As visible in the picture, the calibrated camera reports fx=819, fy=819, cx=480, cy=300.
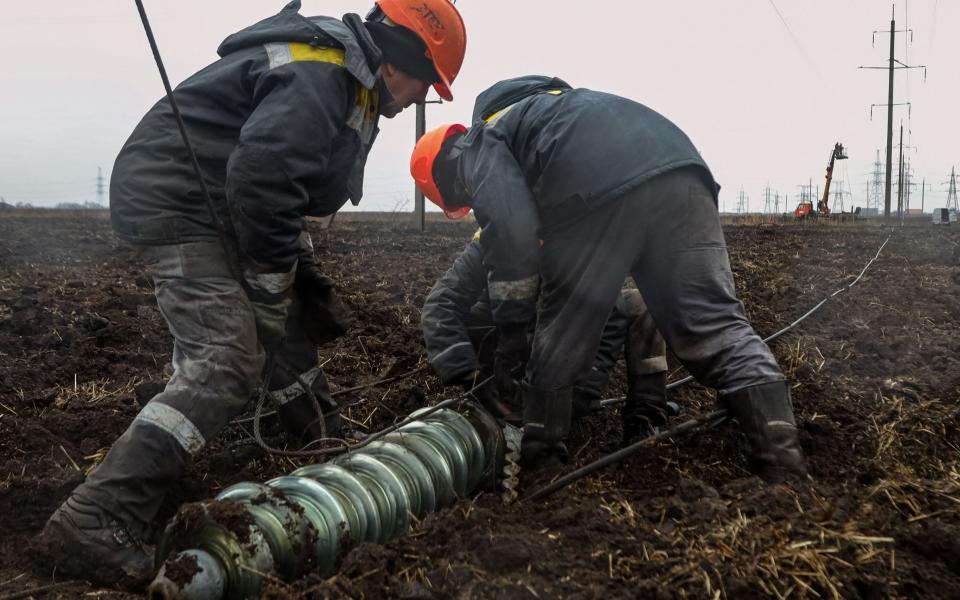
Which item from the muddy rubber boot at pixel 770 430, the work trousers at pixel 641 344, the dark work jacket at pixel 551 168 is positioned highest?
the dark work jacket at pixel 551 168

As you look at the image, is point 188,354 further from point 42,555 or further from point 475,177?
point 475,177

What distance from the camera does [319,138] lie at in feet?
10.0

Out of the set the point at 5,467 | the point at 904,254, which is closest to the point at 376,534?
the point at 5,467

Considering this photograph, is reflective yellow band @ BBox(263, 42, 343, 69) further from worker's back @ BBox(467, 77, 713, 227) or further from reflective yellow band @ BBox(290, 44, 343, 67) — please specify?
worker's back @ BBox(467, 77, 713, 227)

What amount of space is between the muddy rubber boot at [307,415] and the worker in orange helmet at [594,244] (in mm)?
1030

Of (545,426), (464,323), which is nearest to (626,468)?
(545,426)

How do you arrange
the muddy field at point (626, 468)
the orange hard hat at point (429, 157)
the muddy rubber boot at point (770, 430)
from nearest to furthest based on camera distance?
the muddy field at point (626, 468)
the muddy rubber boot at point (770, 430)
the orange hard hat at point (429, 157)

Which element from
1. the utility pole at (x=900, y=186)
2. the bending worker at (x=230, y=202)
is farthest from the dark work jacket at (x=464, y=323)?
the utility pole at (x=900, y=186)

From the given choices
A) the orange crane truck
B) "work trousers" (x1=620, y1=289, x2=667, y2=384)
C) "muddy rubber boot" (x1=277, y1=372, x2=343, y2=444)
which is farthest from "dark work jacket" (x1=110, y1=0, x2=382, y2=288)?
the orange crane truck

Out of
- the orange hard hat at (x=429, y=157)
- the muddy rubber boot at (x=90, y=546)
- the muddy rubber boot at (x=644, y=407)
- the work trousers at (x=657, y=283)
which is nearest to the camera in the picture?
the muddy rubber boot at (x=90, y=546)

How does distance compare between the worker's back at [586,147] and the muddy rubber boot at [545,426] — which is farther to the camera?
the muddy rubber boot at [545,426]

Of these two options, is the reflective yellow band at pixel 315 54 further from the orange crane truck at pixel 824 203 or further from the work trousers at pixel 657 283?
the orange crane truck at pixel 824 203

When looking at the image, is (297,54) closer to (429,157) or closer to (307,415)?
(429,157)

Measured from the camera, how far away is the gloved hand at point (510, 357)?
373 centimetres
